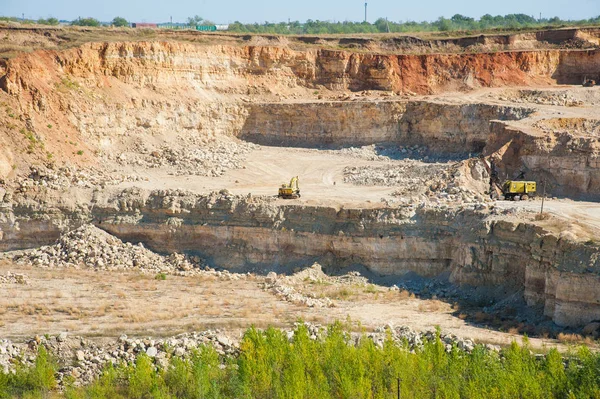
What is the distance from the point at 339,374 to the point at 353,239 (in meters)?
12.9

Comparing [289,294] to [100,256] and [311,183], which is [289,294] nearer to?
[100,256]

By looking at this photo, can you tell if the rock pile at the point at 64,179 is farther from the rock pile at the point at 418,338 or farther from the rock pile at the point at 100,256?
the rock pile at the point at 418,338

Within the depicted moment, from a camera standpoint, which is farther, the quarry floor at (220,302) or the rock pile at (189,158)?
the rock pile at (189,158)

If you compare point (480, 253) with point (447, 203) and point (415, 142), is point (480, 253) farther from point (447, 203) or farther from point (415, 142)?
point (415, 142)

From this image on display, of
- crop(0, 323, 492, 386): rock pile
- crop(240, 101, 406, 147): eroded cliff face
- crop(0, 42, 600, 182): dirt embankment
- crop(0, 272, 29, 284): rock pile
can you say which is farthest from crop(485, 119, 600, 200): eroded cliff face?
crop(0, 272, 29, 284): rock pile

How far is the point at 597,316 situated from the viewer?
3067 centimetres

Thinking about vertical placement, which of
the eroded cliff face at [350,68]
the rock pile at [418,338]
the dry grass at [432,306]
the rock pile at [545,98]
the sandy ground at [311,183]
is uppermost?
the eroded cliff face at [350,68]

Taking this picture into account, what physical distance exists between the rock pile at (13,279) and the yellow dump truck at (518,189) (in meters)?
19.8

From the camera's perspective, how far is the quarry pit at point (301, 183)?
33.6m

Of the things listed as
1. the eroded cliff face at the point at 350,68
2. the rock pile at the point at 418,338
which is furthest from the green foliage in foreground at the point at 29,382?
the eroded cliff face at the point at 350,68

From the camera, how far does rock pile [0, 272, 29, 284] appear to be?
3812cm

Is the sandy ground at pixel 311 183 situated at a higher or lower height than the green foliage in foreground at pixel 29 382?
higher

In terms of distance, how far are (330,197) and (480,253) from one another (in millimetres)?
9355

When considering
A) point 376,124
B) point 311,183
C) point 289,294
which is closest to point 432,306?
point 289,294
